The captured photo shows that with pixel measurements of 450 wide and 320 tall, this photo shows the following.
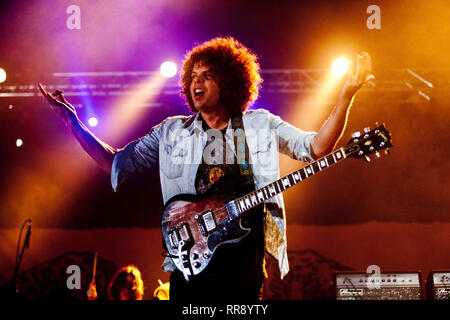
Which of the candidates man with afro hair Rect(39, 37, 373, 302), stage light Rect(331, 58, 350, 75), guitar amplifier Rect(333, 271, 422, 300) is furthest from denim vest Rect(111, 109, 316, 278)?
stage light Rect(331, 58, 350, 75)

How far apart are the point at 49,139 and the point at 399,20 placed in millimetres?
5013

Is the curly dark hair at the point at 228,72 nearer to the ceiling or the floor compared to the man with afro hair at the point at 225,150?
nearer to the ceiling

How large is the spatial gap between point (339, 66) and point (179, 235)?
144 inches

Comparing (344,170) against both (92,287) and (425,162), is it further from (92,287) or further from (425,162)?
(92,287)

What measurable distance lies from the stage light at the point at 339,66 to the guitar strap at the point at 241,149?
292 centimetres

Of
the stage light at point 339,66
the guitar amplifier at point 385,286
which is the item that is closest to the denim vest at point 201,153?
the guitar amplifier at point 385,286

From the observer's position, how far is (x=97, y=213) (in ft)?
21.3

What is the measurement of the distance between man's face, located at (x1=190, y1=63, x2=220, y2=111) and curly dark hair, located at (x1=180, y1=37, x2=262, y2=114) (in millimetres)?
44

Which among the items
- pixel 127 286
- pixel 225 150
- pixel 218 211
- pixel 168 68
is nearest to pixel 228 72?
pixel 225 150

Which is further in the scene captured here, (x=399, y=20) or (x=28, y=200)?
(x=28, y=200)

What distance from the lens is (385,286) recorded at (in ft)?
12.9

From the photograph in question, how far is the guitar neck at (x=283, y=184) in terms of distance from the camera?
8.91ft

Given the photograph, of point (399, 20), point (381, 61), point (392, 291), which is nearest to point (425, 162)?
point (381, 61)

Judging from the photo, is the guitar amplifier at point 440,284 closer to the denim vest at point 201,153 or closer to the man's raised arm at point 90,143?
the denim vest at point 201,153
